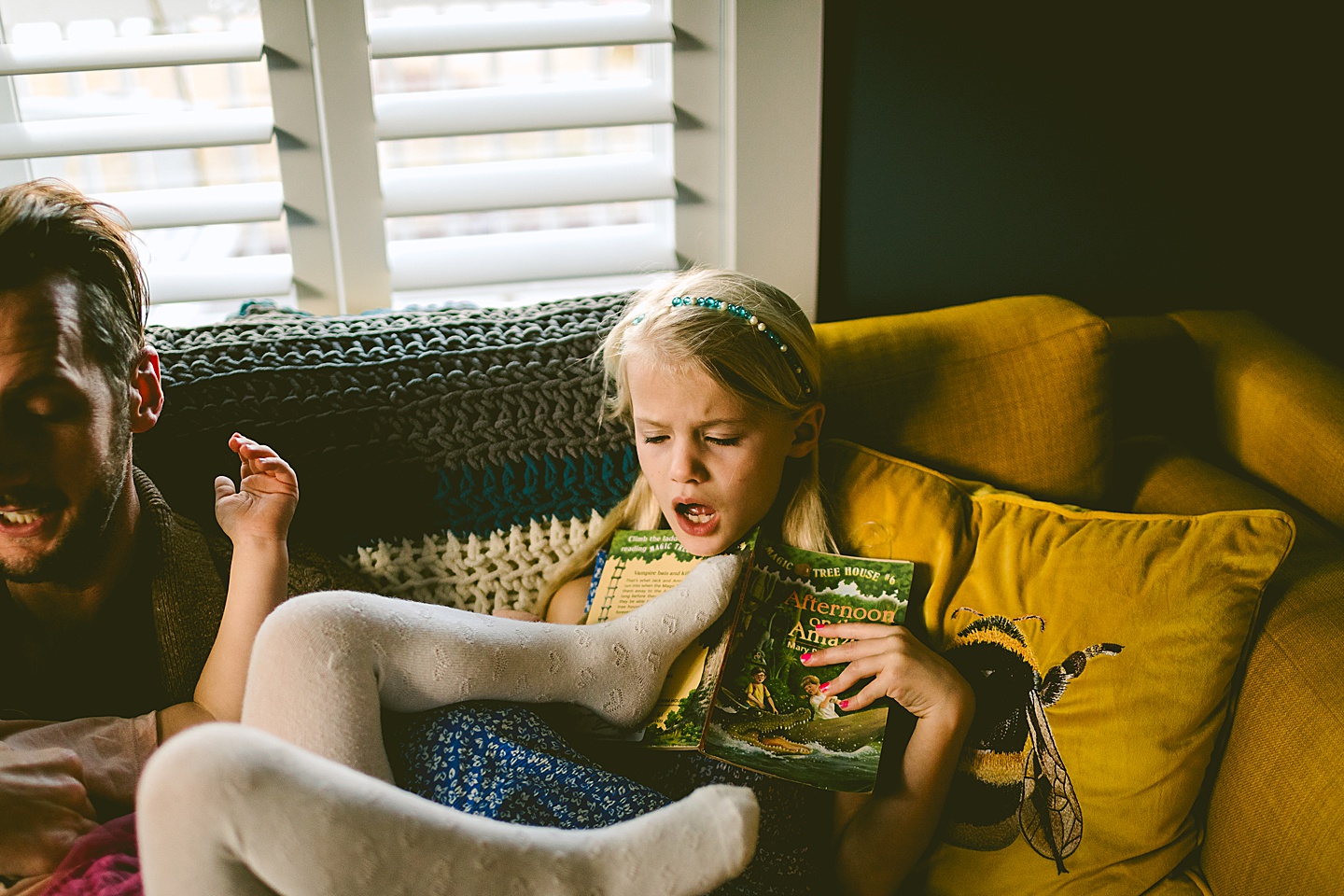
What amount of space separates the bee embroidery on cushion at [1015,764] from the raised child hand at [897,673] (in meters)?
0.04

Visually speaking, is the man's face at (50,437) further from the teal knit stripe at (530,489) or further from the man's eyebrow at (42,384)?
the teal knit stripe at (530,489)

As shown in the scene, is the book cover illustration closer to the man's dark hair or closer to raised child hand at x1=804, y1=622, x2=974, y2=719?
raised child hand at x1=804, y1=622, x2=974, y2=719

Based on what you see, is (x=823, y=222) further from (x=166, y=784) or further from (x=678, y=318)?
(x=166, y=784)

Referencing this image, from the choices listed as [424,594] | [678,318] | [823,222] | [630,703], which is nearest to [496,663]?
[630,703]

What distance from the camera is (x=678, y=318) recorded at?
1080 millimetres

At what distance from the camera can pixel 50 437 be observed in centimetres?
94

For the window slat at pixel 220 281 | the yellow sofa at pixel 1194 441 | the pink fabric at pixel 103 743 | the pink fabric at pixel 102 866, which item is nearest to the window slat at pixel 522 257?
the window slat at pixel 220 281

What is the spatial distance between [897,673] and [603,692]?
1.01ft

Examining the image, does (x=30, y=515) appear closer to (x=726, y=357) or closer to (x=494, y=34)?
(x=726, y=357)

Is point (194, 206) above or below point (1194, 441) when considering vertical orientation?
above

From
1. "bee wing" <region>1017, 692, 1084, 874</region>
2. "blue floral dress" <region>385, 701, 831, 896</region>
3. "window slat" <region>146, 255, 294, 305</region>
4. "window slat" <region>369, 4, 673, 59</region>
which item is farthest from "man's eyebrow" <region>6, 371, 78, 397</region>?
"bee wing" <region>1017, 692, 1084, 874</region>

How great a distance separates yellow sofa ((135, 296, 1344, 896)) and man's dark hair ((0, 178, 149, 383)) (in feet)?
0.43

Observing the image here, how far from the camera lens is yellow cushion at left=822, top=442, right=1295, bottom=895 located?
0.99m

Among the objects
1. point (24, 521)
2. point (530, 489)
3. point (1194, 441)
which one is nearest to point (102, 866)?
point (24, 521)
